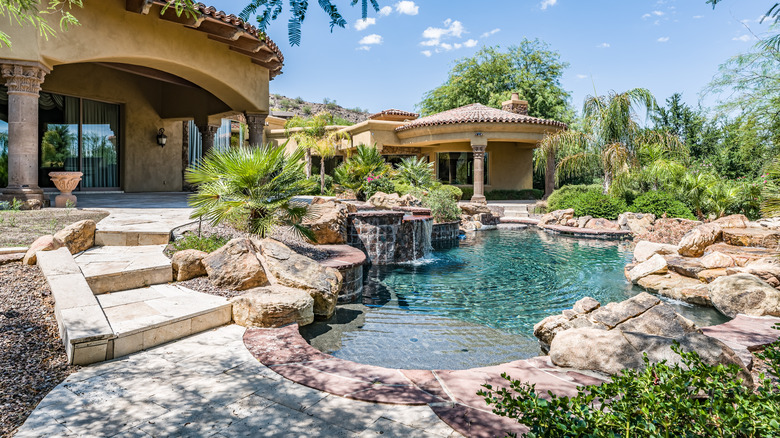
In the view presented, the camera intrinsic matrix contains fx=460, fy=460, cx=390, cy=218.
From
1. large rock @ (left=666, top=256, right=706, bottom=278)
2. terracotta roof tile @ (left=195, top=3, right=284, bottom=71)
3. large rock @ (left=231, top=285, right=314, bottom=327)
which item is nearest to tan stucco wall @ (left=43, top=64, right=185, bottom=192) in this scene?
terracotta roof tile @ (left=195, top=3, right=284, bottom=71)

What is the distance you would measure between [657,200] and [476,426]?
1524 cm

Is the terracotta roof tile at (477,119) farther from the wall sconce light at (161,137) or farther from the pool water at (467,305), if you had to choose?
the wall sconce light at (161,137)

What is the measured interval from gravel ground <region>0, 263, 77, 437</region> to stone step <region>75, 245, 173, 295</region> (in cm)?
46

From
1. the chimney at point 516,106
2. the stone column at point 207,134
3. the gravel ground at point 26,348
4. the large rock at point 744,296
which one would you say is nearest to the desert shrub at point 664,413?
the gravel ground at point 26,348

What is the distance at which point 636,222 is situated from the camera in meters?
14.7

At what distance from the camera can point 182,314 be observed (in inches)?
170

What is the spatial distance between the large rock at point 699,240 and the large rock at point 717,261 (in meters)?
1.11

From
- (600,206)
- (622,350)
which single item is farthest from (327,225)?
(600,206)

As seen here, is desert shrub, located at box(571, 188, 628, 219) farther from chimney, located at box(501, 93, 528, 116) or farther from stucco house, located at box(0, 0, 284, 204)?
stucco house, located at box(0, 0, 284, 204)

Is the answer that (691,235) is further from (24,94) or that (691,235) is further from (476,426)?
(24,94)

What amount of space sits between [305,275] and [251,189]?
77.1 inches

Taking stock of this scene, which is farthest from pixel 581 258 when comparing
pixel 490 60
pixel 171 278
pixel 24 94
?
pixel 490 60

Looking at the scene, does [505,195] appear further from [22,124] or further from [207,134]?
[22,124]

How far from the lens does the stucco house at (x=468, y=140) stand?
69.6 ft
